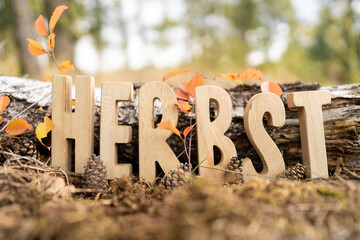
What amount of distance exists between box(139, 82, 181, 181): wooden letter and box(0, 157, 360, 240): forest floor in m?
0.44

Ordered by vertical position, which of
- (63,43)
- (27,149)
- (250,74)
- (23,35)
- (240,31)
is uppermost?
(240,31)

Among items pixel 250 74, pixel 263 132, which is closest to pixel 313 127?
pixel 263 132

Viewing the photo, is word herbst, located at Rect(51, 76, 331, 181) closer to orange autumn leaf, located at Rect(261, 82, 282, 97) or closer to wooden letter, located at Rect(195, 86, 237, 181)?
wooden letter, located at Rect(195, 86, 237, 181)

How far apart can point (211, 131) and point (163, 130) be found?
10.1 inches

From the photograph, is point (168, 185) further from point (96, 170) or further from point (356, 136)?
point (356, 136)

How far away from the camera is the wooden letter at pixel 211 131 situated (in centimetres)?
122

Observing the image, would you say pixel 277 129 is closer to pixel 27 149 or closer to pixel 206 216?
pixel 206 216

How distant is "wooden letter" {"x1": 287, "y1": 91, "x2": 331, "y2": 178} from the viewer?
1.26 metres

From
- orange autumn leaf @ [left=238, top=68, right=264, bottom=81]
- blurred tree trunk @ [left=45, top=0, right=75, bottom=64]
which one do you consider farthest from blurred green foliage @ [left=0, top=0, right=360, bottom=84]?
orange autumn leaf @ [left=238, top=68, right=264, bottom=81]

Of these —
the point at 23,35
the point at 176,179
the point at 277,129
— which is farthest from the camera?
the point at 23,35

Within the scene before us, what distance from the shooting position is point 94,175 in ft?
3.66

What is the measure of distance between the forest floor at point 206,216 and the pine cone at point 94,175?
332 mm

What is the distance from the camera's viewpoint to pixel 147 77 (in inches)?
243

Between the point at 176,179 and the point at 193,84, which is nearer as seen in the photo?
the point at 176,179
